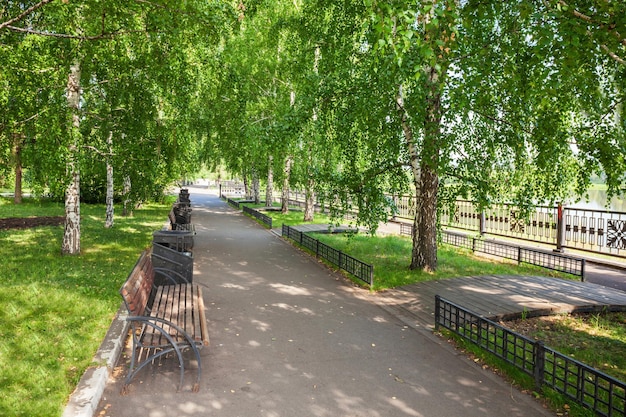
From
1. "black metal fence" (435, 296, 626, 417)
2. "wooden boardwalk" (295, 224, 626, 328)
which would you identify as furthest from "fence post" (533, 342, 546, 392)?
"wooden boardwalk" (295, 224, 626, 328)

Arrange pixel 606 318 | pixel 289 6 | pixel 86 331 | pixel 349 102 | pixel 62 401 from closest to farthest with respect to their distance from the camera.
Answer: pixel 62 401 < pixel 86 331 < pixel 606 318 < pixel 349 102 < pixel 289 6

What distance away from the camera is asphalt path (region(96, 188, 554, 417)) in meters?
4.37

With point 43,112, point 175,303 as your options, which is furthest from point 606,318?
point 43,112

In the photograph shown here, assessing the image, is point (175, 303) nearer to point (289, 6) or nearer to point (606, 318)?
point (606, 318)

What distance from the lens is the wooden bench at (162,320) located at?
4715mm

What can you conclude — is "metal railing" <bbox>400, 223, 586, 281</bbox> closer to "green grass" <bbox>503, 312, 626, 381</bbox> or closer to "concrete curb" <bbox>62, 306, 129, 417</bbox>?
"green grass" <bbox>503, 312, 626, 381</bbox>

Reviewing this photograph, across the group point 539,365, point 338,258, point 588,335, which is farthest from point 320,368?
point 338,258

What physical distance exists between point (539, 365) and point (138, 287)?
472 cm

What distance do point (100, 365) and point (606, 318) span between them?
25.1ft

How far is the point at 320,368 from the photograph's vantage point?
17.3 feet

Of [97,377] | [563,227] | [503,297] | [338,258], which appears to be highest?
[563,227]

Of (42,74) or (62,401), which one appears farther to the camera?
(42,74)

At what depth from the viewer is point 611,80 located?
25.0 ft

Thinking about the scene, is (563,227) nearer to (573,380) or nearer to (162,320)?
(573,380)
